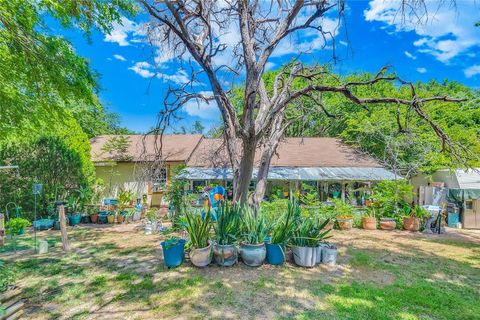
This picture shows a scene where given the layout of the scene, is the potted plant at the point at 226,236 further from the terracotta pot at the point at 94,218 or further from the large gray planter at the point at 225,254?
the terracotta pot at the point at 94,218

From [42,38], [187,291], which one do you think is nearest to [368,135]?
[187,291]

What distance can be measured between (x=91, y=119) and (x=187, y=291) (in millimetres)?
24813

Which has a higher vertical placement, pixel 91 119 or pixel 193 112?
pixel 91 119

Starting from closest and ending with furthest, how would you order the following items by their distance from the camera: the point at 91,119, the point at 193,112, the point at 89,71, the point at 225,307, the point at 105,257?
the point at 225,307 < the point at 89,71 < the point at 105,257 < the point at 193,112 < the point at 91,119

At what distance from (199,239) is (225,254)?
743mm

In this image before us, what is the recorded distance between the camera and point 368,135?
1838 cm

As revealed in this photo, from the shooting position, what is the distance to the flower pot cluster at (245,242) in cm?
652

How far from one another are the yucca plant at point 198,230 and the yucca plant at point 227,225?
26 cm

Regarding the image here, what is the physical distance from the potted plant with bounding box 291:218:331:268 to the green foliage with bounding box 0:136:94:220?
1144cm

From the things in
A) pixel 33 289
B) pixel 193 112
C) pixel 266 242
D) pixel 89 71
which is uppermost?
pixel 89 71

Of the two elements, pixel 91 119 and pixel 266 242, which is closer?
pixel 266 242

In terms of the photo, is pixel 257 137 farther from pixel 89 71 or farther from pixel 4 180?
pixel 4 180

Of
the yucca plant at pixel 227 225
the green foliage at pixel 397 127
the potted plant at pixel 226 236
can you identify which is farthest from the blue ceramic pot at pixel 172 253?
the green foliage at pixel 397 127

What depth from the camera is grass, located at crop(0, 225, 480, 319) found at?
450cm
